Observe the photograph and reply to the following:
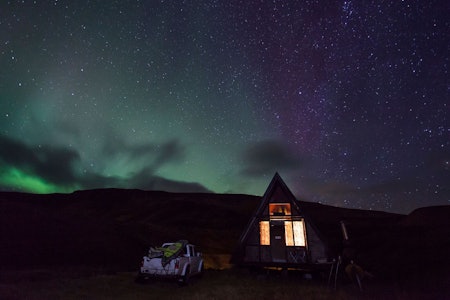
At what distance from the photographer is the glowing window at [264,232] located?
1931 centimetres

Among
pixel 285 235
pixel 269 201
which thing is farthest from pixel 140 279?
pixel 269 201

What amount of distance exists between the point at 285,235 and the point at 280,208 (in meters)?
1.70

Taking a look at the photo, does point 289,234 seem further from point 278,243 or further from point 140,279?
point 140,279

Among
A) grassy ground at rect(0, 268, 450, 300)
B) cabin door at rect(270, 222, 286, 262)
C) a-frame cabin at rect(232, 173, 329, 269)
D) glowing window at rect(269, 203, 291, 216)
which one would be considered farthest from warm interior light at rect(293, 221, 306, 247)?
grassy ground at rect(0, 268, 450, 300)

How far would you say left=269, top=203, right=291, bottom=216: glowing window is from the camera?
755 inches

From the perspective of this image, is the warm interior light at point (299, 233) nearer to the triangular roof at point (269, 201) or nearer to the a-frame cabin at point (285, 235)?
the a-frame cabin at point (285, 235)

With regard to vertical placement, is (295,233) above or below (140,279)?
above

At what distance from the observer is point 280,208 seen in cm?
1952

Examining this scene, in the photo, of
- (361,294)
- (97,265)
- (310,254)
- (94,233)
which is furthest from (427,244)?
(94,233)

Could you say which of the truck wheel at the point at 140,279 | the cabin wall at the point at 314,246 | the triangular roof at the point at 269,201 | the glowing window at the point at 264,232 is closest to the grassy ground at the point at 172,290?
the truck wheel at the point at 140,279

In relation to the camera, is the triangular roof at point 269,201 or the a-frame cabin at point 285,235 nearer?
the a-frame cabin at point 285,235

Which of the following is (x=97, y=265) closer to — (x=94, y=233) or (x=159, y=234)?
(x=94, y=233)

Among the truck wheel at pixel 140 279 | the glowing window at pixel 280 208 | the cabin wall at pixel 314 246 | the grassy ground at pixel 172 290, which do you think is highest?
the glowing window at pixel 280 208

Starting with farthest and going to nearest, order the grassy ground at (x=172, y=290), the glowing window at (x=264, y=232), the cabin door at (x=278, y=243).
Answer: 1. the cabin door at (x=278, y=243)
2. the glowing window at (x=264, y=232)
3. the grassy ground at (x=172, y=290)
